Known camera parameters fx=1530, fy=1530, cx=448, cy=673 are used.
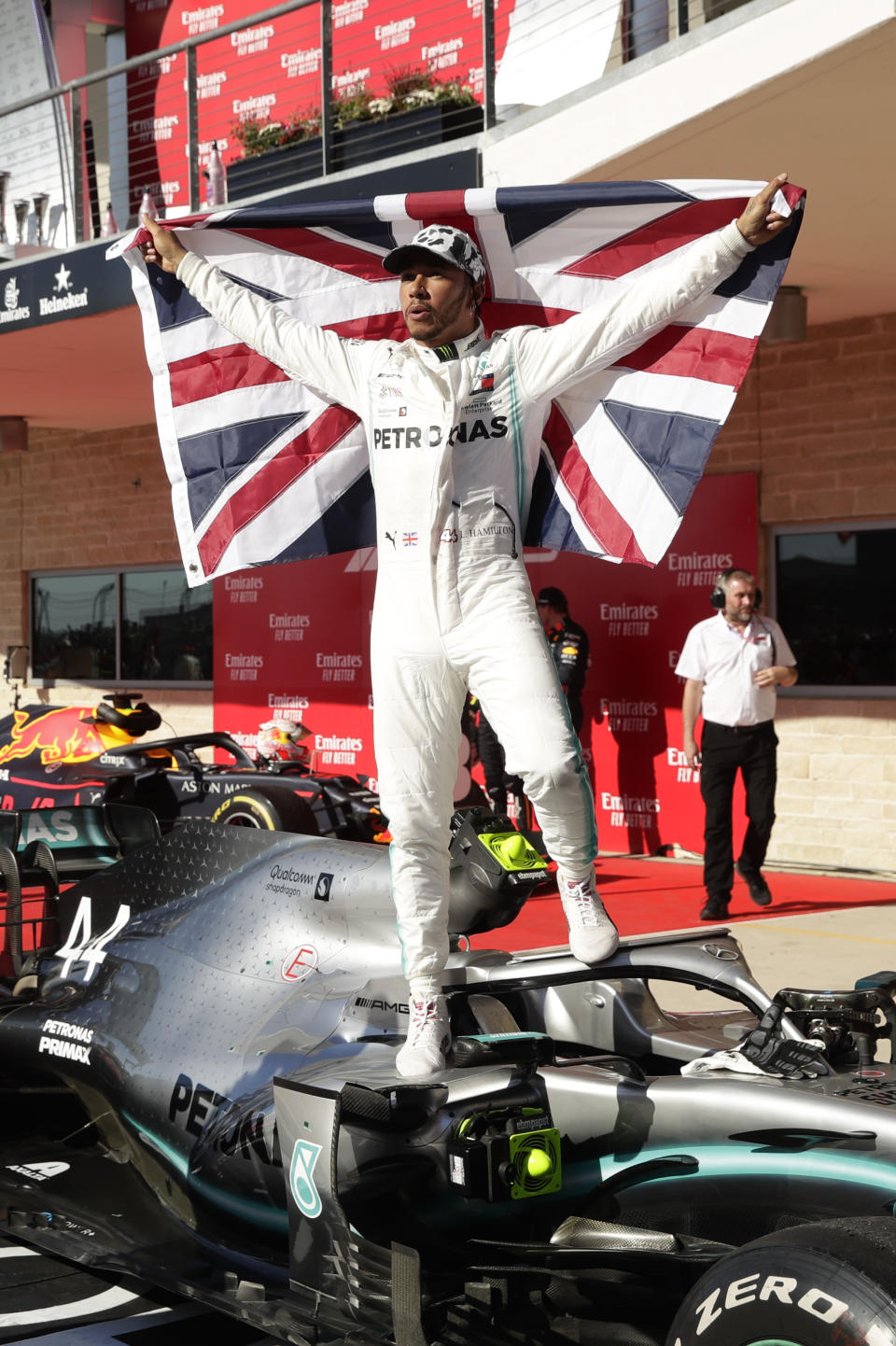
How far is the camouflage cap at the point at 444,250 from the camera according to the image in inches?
129

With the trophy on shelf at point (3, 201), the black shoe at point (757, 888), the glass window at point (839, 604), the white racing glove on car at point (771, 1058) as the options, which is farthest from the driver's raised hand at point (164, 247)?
the trophy on shelf at point (3, 201)

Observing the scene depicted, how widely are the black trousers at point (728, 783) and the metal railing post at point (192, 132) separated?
15.4 feet

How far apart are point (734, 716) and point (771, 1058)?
587cm

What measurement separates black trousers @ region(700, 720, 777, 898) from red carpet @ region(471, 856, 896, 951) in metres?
0.30

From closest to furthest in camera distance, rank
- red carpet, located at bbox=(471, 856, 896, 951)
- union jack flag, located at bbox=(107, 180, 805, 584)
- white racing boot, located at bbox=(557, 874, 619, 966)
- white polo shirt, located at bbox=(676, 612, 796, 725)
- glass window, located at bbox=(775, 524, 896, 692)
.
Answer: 1. white racing boot, located at bbox=(557, 874, 619, 966)
2. union jack flag, located at bbox=(107, 180, 805, 584)
3. red carpet, located at bbox=(471, 856, 896, 951)
4. white polo shirt, located at bbox=(676, 612, 796, 725)
5. glass window, located at bbox=(775, 524, 896, 692)

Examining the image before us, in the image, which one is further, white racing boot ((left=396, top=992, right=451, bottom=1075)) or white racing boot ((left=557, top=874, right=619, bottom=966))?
white racing boot ((left=557, top=874, right=619, bottom=966))

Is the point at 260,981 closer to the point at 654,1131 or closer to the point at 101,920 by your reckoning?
the point at 101,920

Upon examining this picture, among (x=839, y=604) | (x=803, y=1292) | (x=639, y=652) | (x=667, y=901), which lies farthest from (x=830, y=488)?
(x=803, y=1292)

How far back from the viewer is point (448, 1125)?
275cm

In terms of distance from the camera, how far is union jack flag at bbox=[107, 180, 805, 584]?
3.48m

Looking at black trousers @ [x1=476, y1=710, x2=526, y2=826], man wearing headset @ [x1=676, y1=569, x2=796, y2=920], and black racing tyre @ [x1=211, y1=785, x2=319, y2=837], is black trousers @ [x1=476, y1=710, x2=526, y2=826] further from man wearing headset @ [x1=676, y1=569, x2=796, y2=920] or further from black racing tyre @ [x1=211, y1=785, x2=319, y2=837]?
black racing tyre @ [x1=211, y1=785, x2=319, y2=837]

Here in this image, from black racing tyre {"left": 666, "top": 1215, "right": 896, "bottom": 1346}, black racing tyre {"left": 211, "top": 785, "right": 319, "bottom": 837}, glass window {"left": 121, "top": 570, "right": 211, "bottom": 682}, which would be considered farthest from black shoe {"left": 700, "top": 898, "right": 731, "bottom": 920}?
glass window {"left": 121, "top": 570, "right": 211, "bottom": 682}

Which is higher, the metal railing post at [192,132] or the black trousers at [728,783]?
the metal railing post at [192,132]

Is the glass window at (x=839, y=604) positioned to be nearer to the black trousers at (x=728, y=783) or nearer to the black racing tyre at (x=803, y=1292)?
the black trousers at (x=728, y=783)
